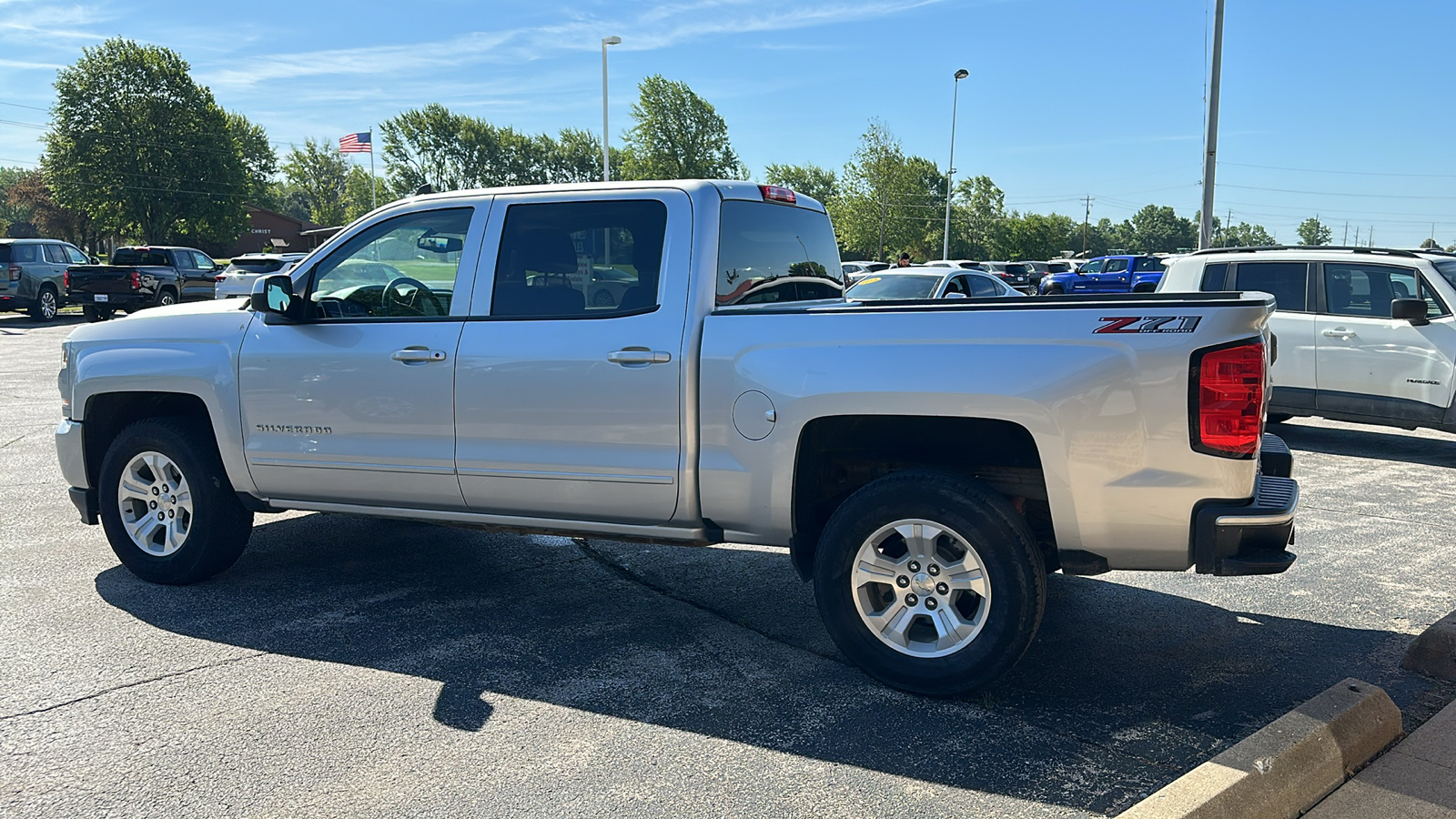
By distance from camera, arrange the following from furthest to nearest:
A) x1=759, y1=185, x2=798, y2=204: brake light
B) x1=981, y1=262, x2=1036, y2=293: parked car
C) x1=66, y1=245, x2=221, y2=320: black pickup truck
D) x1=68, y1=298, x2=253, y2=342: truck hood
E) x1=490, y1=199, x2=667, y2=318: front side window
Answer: x1=981, y1=262, x2=1036, y2=293: parked car → x1=66, y1=245, x2=221, y2=320: black pickup truck → x1=68, y1=298, x2=253, y2=342: truck hood → x1=759, y1=185, x2=798, y2=204: brake light → x1=490, y1=199, x2=667, y2=318: front side window

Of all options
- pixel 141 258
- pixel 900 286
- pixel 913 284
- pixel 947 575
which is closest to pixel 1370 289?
pixel 913 284

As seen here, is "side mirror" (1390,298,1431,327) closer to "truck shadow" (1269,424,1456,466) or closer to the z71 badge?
"truck shadow" (1269,424,1456,466)

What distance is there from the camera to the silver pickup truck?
3832mm

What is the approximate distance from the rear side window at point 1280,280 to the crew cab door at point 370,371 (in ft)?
25.8

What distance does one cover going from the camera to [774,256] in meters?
5.15

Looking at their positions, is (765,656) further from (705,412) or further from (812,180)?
(812,180)

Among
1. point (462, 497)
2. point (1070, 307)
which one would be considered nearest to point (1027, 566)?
point (1070, 307)

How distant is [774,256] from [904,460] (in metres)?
1.27

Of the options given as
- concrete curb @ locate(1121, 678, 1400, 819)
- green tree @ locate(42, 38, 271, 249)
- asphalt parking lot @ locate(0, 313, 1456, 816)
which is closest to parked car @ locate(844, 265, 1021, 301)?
asphalt parking lot @ locate(0, 313, 1456, 816)

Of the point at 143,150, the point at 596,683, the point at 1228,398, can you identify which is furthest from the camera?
the point at 143,150

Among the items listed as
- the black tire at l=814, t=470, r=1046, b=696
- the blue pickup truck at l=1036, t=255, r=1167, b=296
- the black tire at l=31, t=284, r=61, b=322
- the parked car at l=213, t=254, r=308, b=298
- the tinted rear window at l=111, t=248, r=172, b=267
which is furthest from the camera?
the blue pickup truck at l=1036, t=255, r=1167, b=296

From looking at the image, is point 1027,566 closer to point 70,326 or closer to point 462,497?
point 462,497

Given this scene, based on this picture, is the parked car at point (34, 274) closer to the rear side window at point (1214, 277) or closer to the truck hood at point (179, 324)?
the truck hood at point (179, 324)

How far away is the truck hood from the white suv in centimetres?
767
